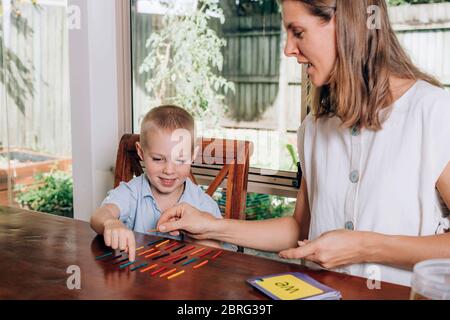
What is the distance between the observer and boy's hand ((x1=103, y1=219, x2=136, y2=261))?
3.84ft

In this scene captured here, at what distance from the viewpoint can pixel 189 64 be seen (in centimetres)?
261

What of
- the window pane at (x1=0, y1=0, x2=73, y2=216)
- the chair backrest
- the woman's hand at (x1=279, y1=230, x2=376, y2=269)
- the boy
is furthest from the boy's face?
the window pane at (x1=0, y1=0, x2=73, y2=216)

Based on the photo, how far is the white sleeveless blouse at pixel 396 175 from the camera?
1.28 metres

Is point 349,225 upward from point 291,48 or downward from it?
downward

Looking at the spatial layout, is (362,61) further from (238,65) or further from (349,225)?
(238,65)

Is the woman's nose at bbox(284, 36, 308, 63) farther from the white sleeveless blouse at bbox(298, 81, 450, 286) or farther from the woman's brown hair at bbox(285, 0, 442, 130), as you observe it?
the white sleeveless blouse at bbox(298, 81, 450, 286)

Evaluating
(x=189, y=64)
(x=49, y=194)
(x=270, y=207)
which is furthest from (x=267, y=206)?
(x=49, y=194)

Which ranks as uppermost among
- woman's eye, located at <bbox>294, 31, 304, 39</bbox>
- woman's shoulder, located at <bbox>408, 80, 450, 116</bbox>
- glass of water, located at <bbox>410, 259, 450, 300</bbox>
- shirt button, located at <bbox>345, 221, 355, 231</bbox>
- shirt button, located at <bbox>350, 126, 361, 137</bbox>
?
woman's eye, located at <bbox>294, 31, 304, 39</bbox>

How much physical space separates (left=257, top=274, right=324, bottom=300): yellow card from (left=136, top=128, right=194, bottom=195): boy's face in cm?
74

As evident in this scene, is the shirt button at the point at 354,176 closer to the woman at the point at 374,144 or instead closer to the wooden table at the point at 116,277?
the woman at the point at 374,144

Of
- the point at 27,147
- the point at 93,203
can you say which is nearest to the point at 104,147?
the point at 93,203

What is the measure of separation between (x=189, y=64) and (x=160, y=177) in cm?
106

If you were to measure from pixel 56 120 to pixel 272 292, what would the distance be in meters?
2.82

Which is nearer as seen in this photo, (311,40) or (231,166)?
(311,40)
